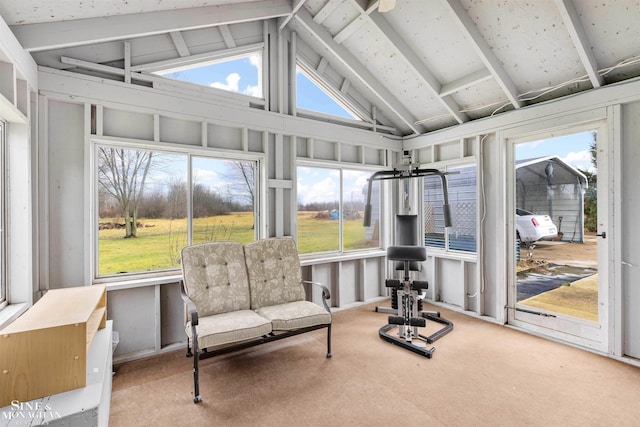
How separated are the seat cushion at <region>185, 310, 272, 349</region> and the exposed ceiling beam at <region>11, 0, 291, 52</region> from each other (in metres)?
2.54

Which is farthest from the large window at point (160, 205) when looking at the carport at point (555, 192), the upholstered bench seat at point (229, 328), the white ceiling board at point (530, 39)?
the carport at point (555, 192)

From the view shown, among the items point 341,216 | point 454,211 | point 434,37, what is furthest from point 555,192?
point 341,216

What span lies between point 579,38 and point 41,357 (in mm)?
4444

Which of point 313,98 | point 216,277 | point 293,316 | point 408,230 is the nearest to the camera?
point 293,316

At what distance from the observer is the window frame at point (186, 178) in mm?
2873

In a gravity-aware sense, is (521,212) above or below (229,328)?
above

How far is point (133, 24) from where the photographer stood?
269 centimetres

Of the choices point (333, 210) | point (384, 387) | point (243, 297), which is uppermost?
point (333, 210)

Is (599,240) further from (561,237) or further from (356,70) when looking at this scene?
(356,70)

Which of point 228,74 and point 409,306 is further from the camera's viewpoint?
point 228,74

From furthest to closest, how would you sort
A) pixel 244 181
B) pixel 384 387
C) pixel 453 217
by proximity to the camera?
1. pixel 453 217
2. pixel 244 181
3. pixel 384 387

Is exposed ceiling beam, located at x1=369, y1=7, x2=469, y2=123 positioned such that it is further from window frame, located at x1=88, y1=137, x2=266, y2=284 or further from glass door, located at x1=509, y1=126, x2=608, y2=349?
window frame, located at x1=88, y1=137, x2=266, y2=284

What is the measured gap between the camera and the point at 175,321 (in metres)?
3.23

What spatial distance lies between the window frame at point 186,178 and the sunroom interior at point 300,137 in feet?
0.07
